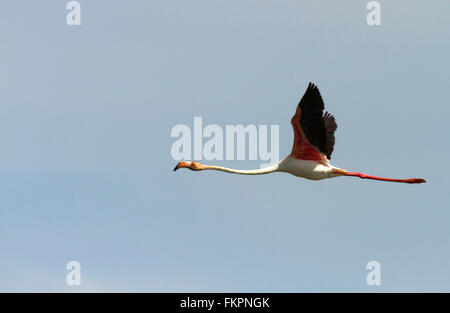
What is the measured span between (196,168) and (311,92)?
13.7 feet

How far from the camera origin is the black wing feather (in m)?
44.0

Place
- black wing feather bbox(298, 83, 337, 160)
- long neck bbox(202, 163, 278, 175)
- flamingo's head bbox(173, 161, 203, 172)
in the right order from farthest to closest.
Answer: long neck bbox(202, 163, 278, 175)
flamingo's head bbox(173, 161, 203, 172)
black wing feather bbox(298, 83, 337, 160)

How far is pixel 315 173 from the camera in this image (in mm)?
46031

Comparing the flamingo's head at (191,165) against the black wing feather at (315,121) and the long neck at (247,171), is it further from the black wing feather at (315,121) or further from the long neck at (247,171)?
the black wing feather at (315,121)

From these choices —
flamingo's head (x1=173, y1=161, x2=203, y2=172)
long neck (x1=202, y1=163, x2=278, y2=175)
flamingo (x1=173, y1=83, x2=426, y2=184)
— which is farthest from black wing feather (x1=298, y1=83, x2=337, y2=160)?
flamingo's head (x1=173, y1=161, x2=203, y2=172)

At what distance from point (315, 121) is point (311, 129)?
53 cm

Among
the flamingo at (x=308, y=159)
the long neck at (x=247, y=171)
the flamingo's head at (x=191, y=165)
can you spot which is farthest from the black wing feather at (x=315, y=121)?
the flamingo's head at (x=191, y=165)

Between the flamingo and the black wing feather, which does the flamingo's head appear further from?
the black wing feather

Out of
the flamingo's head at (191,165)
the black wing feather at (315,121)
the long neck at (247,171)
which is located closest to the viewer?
the black wing feather at (315,121)

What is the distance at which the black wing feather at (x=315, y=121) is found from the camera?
44031 mm

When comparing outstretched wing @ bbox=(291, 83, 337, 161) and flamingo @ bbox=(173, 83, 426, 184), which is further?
flamingo @ bbox=(173, 83, 426, 184)
